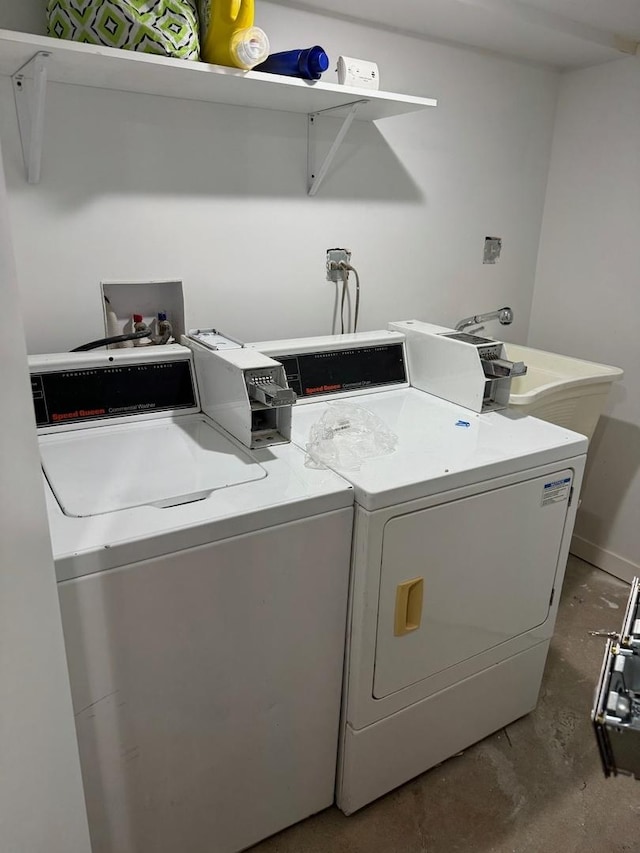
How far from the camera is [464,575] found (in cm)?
156

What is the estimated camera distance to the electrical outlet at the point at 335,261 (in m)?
2.23

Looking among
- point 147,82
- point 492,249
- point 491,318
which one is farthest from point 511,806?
point 147,82

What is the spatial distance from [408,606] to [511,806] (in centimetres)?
74

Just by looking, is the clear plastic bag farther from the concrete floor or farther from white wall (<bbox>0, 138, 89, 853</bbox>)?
the concrete floor

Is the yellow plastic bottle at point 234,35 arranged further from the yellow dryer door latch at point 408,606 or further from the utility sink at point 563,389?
the yellow dryer door latch at point 408,606

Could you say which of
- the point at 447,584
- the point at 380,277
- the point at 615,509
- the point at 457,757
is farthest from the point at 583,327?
the point at 457,757

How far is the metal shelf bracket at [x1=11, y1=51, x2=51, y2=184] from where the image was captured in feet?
4.83

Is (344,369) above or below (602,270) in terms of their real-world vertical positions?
below

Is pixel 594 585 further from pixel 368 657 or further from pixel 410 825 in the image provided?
pixel 368 657

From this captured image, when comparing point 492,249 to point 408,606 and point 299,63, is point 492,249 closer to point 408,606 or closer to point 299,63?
point 299,63

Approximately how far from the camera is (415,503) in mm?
1390

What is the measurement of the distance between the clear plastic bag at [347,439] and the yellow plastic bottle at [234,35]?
3.16ft

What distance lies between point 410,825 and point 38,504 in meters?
1.44

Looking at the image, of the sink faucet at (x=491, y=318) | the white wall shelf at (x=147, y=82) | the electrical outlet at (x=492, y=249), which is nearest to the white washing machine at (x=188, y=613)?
the white wall shelf at (x=147, y=82)
